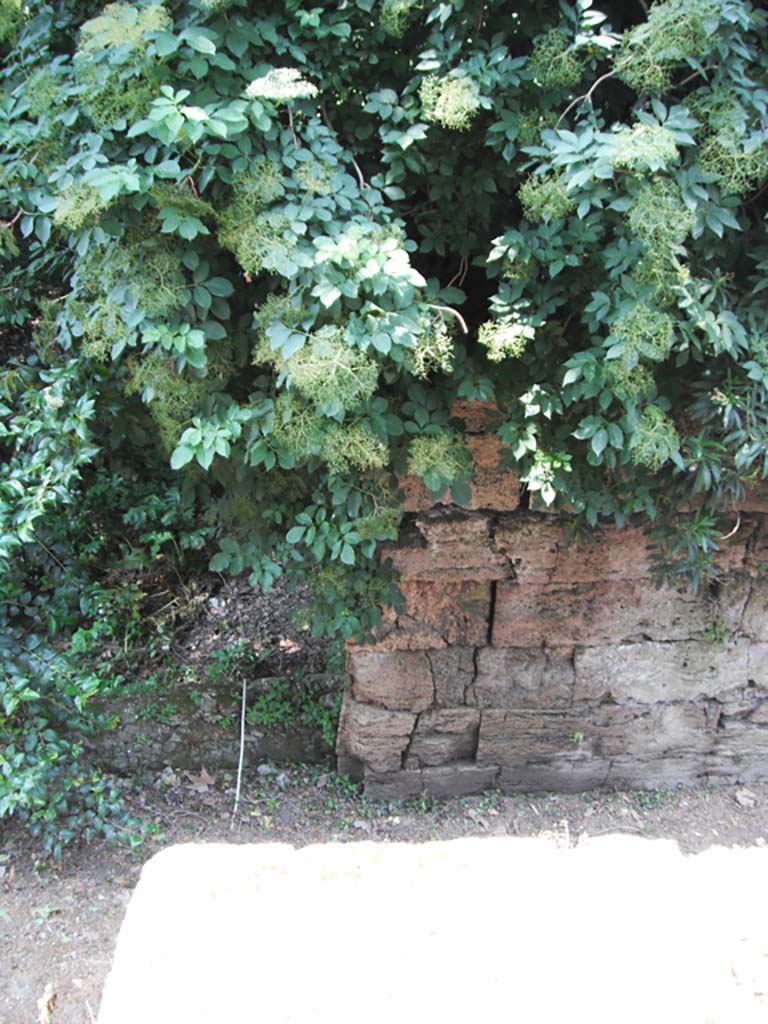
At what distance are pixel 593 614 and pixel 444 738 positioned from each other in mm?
740

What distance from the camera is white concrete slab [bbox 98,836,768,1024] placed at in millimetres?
1418

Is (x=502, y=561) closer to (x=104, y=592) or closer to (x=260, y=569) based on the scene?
(x=260, y=569)

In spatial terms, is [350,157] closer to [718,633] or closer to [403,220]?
[403,220]

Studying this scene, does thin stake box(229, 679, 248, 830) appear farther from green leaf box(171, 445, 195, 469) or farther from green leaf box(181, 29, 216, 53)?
green leaf box(181, 29, 216, 53)

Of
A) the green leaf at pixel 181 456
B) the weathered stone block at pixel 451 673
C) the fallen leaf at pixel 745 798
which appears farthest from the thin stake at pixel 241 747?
the fallen leaf at pixel 745 798

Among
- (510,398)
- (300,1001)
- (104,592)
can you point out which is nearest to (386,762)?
(104,592)

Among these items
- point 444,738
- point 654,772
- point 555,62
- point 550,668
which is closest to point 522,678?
point 550,668

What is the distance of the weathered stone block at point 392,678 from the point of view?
3004 millimetres

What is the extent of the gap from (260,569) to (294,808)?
1.15 m

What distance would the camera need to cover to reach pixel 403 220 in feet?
7.16

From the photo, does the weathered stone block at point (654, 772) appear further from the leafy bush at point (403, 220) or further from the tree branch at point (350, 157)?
the tree branch at point (350, 157)

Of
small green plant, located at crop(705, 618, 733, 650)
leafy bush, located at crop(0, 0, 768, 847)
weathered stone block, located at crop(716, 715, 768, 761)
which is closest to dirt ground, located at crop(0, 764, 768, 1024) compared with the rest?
weathered stone block, located at crop(716, 715, 768, 761)

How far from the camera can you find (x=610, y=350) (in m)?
1.93

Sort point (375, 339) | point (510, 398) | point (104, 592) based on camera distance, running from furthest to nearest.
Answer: point (104, 592) < point (510, 398) < point (375, 339)
